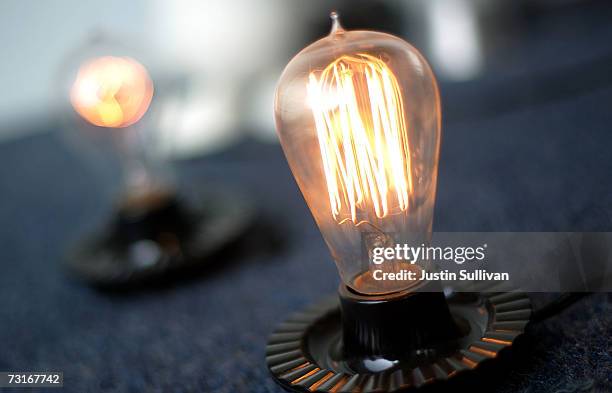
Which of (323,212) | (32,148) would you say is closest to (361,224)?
(323,212)

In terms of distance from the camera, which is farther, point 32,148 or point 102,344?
point 32,148

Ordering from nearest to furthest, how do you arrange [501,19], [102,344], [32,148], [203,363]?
[203,363] → [102,344] → [501,19] → [32,148]

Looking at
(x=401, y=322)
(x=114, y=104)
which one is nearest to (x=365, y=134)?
(x=401, y=322)

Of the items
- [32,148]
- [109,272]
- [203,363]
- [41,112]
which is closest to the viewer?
[203,363]

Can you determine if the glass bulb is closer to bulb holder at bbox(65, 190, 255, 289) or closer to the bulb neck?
the bulb neck

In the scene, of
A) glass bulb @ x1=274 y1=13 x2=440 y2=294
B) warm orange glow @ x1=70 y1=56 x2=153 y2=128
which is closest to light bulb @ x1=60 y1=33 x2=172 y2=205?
warm orange glow @ x1=70 y1=56 x2=153 y2=128

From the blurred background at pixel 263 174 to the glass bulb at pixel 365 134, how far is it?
15 centimetres

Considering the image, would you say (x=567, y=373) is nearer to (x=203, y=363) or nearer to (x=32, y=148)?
(x=203, y=363)

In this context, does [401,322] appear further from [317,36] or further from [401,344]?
[317,36]

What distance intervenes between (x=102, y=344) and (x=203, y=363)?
0.18m

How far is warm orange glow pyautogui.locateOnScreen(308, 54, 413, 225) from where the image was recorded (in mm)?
511

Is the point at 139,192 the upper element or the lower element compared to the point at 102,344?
upper

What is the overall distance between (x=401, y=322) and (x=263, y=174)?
2.85 feet

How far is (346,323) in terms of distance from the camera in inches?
21.5
